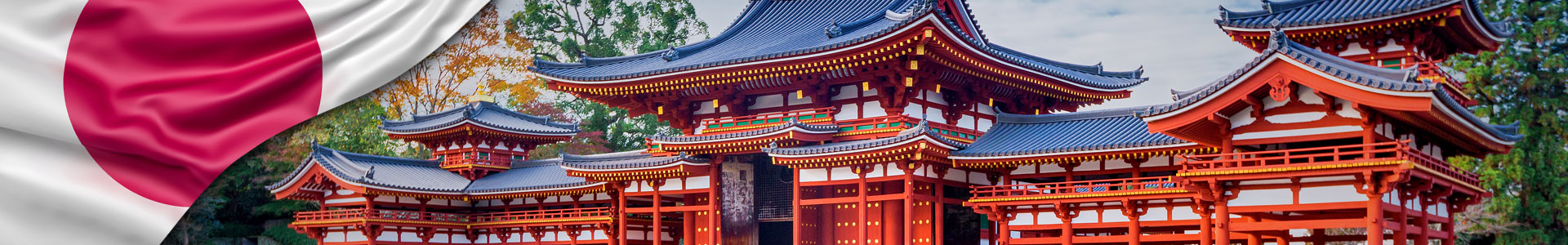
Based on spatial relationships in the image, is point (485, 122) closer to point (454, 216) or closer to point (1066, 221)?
point (454, 216)

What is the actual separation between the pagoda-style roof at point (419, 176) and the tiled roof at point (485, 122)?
925 millimetres

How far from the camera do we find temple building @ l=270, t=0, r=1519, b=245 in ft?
54.6

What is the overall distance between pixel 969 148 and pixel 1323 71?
7.52 meters

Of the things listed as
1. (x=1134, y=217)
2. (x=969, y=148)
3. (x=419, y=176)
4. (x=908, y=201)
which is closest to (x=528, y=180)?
(x=419, y=176)

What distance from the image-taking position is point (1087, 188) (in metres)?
19.9

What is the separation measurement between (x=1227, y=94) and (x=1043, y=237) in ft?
17.6

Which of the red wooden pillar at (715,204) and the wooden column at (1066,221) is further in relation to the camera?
the red wooden pillar at (715,204)

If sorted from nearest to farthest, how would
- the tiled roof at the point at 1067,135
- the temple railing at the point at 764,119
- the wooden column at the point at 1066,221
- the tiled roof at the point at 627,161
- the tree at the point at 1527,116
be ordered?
the tiled roof at the point at 1067,135 → the wooden column at the point at 1066,221 → the temple railing at the point at 764,119 → the tiled roof at the point at 627,161 → the tree at the point at 1527,116

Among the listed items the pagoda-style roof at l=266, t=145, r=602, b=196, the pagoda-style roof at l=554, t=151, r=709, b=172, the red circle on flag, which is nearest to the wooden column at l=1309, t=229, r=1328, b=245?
the pagoda-style roof at l=554, t=151, r=709, b=172

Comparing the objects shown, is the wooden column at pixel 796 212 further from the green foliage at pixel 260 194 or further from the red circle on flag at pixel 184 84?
the red circle on flag at pixel 184 84

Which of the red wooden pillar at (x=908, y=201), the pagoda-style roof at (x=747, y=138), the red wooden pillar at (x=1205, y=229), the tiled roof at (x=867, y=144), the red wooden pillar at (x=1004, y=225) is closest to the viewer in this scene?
the red wooden pillar at (x=1205, y=229)

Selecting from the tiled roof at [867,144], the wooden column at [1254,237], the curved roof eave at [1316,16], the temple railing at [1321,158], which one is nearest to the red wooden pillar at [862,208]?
the tiled roof at [867,144]

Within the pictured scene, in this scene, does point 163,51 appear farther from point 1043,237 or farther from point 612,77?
point 612,77

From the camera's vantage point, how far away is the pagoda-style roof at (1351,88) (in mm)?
14984
